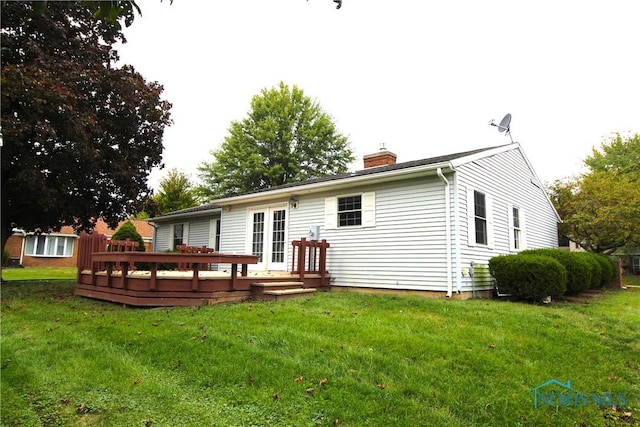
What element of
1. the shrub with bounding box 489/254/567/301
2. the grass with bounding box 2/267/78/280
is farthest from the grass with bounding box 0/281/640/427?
the grass with bounding box 2/267/78/280

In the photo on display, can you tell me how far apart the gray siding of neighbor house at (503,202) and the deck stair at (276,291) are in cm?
351

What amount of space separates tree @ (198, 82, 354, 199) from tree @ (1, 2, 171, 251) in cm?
1870

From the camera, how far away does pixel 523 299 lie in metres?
8.66

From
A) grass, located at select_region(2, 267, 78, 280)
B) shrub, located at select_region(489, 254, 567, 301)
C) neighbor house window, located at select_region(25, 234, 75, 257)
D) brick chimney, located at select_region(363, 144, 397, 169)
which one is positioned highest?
brick chimney, located at select_region(363, 144, 397, 169)

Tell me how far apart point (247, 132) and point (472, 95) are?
20966 mm

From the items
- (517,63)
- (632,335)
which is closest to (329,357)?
(632,335)

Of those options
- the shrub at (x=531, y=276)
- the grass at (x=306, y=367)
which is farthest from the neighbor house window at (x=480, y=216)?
the grass at (x=306, y=367)

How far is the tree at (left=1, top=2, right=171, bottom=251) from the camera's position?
8.01 metres

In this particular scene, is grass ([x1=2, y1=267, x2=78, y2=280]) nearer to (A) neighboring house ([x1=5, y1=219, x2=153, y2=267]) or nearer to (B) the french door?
(A) neighboring house ([x1=5, y1=219, x2=153, y2=267])

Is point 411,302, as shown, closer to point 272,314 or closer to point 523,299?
point 272,314

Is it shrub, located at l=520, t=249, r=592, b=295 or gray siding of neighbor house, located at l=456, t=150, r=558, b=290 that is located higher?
gray siding of neighbor house, located at l=456, t=150, r=558, b=290

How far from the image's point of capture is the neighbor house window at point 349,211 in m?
9.66

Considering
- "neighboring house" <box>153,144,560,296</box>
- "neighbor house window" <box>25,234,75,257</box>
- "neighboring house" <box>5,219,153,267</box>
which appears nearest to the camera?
"neighboring house" <box>153,144,560,296</box>

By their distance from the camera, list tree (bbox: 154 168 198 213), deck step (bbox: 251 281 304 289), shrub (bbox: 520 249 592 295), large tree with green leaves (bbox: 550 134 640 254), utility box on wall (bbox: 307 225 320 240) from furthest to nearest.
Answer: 1. tree (bbox: 154 168 198 213)
2. large tree with green leaves (bbox: 550 134 640 254)
3. utility box on wall (bbox: 307 225 320 240)
4. shrub (bbox: 520 249 592 295)
5. deck step (bbox: 251 281 304 289)
